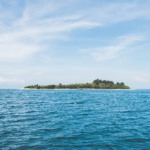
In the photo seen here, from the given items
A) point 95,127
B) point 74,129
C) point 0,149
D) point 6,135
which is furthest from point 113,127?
point 0,149

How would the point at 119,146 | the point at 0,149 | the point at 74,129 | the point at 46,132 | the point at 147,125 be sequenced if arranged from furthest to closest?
the point at 147,125
the point at 74,129
the point at 46,132
the point at 119,146
the point at 0,149

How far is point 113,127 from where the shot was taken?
3700cm

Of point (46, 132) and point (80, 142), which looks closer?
point (80, 142)

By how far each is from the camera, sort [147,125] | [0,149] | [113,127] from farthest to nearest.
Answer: [147,125]
[113,127]
[0,149]

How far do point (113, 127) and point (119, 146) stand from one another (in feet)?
35.6

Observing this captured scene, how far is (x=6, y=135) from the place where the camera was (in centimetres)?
Answer: 3022

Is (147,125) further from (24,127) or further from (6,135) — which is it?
(6,135)

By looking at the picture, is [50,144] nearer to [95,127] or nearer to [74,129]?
[74,129]

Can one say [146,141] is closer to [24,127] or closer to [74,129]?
[74,129]

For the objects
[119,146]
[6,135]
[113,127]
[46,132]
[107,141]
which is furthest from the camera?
[113,127]

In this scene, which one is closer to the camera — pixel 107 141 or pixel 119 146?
pixel 119 146

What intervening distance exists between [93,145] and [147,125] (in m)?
15.6

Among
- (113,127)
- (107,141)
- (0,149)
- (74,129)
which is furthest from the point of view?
(113,127)

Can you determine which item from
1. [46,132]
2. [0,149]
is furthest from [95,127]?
[0,149]
